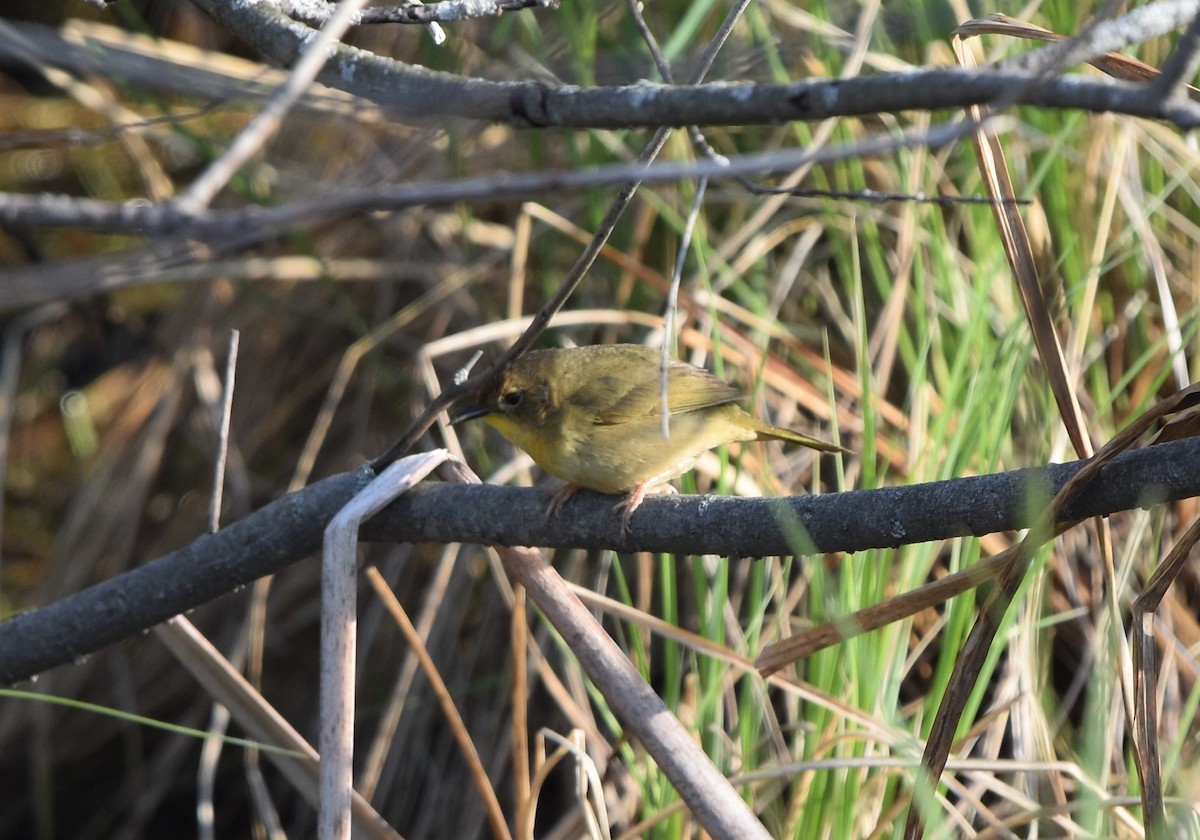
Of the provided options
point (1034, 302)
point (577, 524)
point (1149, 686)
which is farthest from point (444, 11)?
point (1149, 686)

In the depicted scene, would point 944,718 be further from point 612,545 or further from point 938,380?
point 938,380

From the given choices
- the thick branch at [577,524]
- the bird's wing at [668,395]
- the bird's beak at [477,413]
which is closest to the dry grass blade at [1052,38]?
the thick branch at [577,524]

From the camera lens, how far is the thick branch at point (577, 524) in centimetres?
161

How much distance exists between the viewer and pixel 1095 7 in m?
3.38

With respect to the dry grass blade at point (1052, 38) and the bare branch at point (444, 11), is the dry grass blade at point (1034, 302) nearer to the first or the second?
the dry grass blade at point (1052, 38)

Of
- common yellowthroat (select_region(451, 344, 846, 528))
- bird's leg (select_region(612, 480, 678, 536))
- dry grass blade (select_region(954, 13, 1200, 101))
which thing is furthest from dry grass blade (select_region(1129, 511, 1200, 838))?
common yellowthroat (select_region(451, 344, 846, 528))

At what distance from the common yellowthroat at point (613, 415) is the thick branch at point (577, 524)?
18 centimetres

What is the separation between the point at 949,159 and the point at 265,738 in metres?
2.56

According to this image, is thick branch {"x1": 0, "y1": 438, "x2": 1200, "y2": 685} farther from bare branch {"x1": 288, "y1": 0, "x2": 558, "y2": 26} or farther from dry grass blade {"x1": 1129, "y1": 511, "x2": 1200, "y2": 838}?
bare branch {"x1": 288, "y1": 0, "x2": 558, "y2": 26}

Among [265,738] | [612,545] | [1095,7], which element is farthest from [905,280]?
[265,738]

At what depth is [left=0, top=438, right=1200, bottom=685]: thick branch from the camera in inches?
63.4

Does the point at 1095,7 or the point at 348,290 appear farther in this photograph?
the point at 348,290

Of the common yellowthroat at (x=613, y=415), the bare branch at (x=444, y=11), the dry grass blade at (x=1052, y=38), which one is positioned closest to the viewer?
the bare branch at (x=444, y=11)

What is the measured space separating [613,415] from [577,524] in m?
0.92
